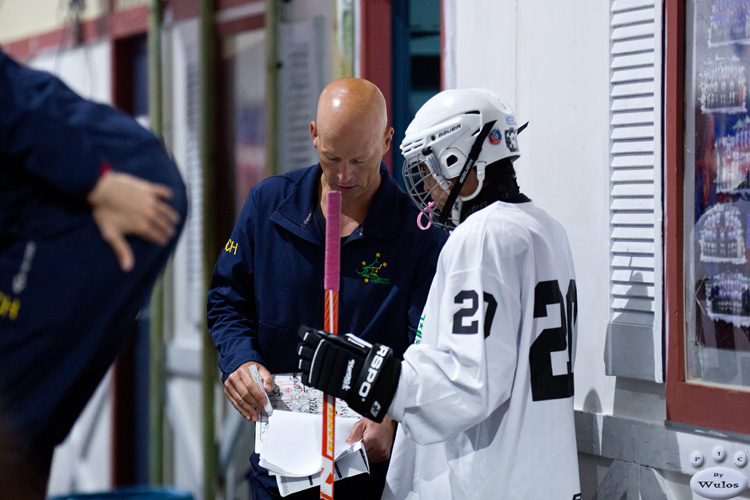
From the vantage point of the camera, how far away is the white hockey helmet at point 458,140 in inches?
87.5

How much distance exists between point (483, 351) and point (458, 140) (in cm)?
57

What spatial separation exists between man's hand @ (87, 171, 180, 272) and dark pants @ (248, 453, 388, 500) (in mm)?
1089

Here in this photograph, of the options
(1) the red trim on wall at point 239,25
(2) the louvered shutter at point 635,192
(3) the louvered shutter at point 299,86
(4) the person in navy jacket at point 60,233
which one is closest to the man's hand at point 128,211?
(4) the person in navy jacket at point 60,233

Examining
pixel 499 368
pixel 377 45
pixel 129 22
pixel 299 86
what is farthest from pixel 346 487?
pixel 129 22

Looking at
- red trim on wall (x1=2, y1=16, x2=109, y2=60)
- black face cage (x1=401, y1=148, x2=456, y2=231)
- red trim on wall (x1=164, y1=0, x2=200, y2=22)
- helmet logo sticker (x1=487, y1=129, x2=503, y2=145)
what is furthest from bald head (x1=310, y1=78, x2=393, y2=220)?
red trim on wall (x1=2, y1=16, x2=109, y2=60)

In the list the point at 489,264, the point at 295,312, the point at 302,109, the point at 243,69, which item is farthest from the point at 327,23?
the point at 489,264

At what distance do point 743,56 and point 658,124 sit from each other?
302mm

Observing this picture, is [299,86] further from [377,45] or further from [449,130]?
[449,130]

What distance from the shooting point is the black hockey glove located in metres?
A: 2.04

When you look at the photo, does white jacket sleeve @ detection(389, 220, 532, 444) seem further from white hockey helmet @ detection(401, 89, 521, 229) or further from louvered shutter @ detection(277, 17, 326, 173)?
louvered shutter @ detection(277, 17, 326, 173)

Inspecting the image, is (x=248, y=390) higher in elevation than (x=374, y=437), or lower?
higher

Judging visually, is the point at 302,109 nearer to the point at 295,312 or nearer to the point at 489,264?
the point at 295,312

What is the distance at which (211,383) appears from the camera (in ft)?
16.5

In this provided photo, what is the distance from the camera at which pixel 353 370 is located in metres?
2.07
